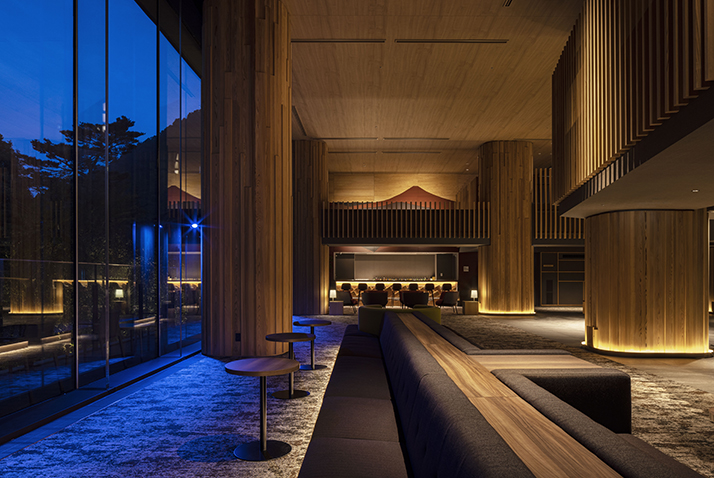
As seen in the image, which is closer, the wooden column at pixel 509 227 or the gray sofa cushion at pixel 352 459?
the gray sofa cushion at pixel 352 459

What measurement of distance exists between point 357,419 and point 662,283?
20.9 ft

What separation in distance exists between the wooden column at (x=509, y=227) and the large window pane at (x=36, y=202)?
442 inches

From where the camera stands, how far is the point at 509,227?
44.4 feet

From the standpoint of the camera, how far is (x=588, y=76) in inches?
222

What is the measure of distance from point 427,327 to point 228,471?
222 cm

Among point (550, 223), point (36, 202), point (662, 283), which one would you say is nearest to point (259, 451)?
point (36, 202)

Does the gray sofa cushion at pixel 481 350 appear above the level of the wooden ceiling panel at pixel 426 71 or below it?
below

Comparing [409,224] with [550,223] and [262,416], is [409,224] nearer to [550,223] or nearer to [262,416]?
[550,223]

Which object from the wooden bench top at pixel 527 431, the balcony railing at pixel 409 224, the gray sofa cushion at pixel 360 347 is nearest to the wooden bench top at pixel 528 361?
the wooden bench top at pixel 527 431

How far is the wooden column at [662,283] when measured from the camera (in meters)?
6.97

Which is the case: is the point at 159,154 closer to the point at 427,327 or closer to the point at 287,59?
the point at 287,59

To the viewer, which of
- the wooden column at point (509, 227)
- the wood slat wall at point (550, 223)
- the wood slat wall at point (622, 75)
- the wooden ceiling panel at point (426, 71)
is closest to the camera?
the wood slat wall at point (622, 75)

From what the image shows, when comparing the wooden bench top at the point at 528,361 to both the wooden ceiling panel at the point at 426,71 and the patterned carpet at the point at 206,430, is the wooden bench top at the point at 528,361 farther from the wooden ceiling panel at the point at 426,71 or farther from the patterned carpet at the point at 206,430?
the wooden ceiling panel at the point at 426,71

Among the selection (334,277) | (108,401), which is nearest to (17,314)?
(108,401)
